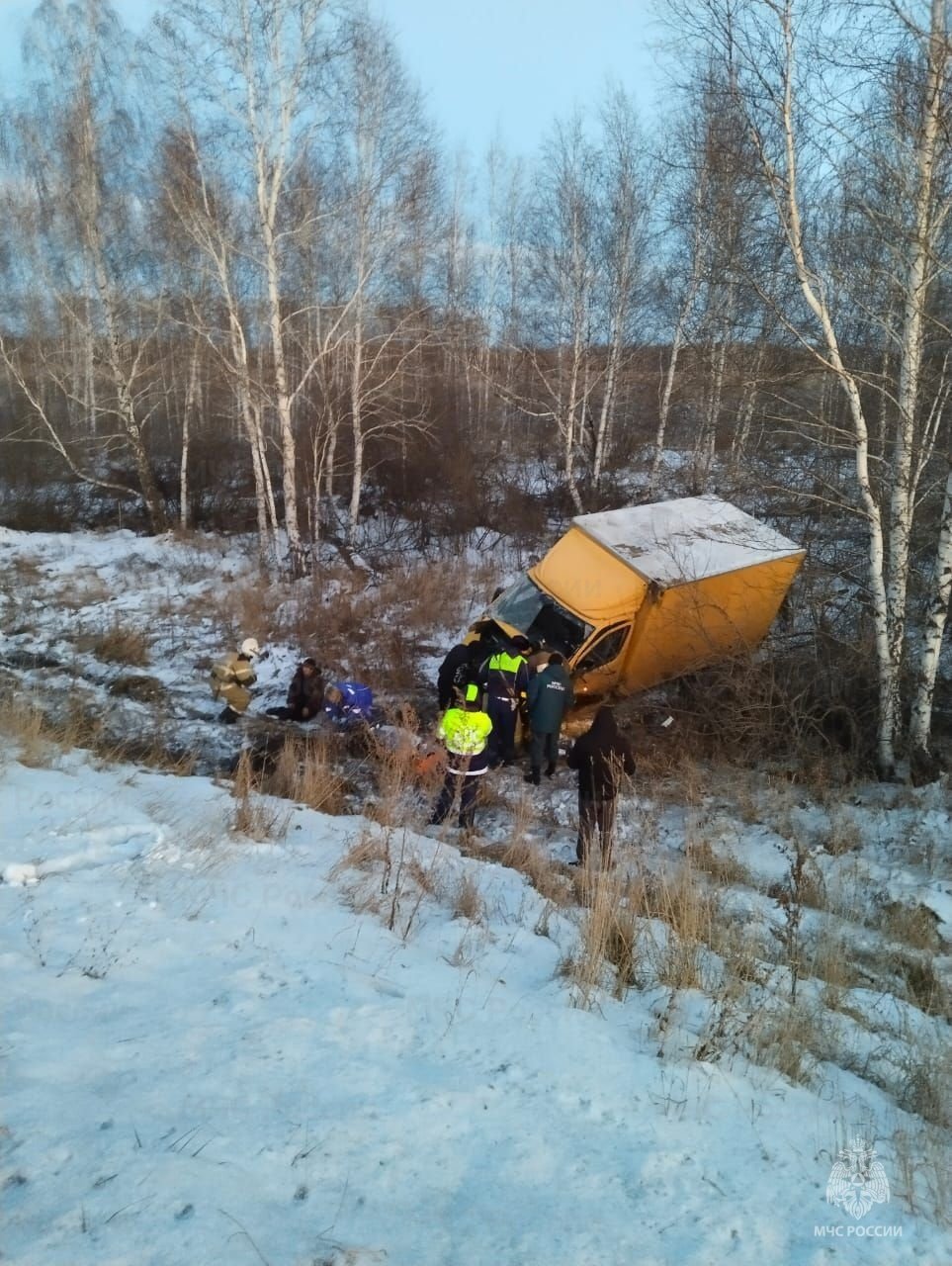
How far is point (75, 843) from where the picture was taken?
12.8 ft

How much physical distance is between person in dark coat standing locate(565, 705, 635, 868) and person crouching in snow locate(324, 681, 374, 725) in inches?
138

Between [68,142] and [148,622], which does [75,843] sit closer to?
[148,622]

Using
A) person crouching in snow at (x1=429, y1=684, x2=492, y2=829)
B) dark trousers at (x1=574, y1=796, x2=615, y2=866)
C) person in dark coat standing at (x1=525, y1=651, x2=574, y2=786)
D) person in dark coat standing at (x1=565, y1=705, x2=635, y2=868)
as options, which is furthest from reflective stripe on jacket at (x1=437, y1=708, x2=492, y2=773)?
person in dark coat standing at (x1=525, y1=651, x2=574, y2=786)

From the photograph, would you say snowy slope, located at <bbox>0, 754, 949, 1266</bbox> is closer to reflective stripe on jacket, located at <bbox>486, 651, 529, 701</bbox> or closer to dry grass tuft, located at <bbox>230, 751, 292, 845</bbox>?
dry grass tuft, located at <bbox>230, 751, 292, 845</bbox>

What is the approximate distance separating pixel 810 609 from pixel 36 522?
1985cm

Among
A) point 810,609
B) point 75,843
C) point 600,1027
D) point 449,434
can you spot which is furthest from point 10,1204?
point 449,434

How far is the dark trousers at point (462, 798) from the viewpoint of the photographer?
20.6 feet

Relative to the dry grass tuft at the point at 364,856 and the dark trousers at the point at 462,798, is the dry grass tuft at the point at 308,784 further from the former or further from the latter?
the dry grass tuft at the point at 364,856

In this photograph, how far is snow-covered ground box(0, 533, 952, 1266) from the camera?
1851 mm

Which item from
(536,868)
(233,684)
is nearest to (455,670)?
(233,684)

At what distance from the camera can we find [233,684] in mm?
9242

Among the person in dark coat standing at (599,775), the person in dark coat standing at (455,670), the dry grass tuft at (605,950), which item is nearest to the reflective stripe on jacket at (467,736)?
the person in dark coat standing at (599,775)

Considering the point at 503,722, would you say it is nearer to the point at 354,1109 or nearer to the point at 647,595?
the point at 647,595

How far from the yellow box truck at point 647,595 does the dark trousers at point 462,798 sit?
2620 millimetres
